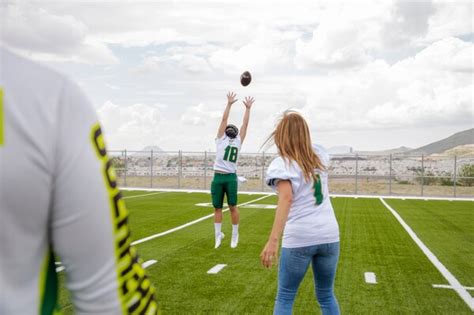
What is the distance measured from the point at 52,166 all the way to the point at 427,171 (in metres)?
33.9

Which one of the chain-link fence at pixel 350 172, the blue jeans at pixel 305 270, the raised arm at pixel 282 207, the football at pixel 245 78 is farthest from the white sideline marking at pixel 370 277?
the chain-link fence at pixel 350 172

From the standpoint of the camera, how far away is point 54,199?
1.03 metres

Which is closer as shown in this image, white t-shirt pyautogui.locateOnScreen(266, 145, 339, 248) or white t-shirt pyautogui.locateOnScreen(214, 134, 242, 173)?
white t-shirt pyautogui.locateOnScreen(266, 145, 339, 248)

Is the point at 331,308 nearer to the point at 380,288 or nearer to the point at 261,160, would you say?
the point at 380,288

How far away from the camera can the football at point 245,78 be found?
11.7m

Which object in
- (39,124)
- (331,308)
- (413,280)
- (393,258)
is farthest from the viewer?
(393,258)

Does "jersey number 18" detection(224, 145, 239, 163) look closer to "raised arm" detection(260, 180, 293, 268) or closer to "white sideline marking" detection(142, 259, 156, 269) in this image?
"white sideline marking" detection(142, 259, 156, 269)

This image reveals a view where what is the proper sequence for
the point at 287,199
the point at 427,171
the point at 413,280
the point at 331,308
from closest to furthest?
the point at 287,199 < the point at 331,308 < the point at 413,280 < the point at 427,171

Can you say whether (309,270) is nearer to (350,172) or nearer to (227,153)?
(227,153)

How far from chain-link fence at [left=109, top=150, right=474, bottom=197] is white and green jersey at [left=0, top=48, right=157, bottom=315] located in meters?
30.6

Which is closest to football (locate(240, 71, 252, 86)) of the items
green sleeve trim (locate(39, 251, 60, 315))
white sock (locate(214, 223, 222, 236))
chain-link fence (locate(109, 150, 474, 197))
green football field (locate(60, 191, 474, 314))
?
white sock (locate(214, 223, 222, 236))

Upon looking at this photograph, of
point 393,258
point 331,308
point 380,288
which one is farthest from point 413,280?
point 331,308

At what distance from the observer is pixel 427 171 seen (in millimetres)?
33250

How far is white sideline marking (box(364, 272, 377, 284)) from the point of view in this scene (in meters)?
8.03
